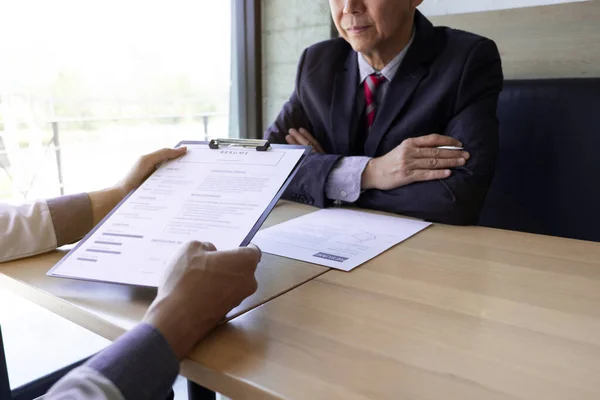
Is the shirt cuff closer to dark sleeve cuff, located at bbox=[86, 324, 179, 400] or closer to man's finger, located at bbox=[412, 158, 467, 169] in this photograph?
man's finger, located at bbox=[412, 158, 467, 169]

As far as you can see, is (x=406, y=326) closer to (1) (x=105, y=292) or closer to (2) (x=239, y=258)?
(2) (x=239, y=258)

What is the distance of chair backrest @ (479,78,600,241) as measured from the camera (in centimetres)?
146

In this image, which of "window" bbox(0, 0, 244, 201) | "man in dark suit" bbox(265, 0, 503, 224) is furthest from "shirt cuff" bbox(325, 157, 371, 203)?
"window" bbox(0, 0, 244, 201)

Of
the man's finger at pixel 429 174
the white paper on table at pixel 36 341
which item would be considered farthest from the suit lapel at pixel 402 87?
the white paper on table at pixel 36 341

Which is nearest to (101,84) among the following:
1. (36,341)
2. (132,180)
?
(36,341)

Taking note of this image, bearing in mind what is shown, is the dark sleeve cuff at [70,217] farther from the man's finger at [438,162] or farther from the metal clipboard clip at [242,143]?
the man's finger at [438,162]

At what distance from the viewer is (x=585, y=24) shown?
5.16ft

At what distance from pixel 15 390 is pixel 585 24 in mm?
2113

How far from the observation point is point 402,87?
1.34m

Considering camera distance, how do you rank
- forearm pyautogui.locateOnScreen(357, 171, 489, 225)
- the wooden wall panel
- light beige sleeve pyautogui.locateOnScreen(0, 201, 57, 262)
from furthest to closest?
the wooden wall panel, forearm pyautogui.locateOnScreen(357, 171, 489, 225), light beige sleeve pyautogui.locateOnScreen(0, 201, 57, 262)

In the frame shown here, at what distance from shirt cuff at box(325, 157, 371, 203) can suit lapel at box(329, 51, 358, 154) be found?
0.19 metres

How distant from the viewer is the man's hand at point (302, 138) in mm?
1441

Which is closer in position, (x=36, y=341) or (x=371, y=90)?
(x=371, y=90)

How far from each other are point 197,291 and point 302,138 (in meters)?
0.93
